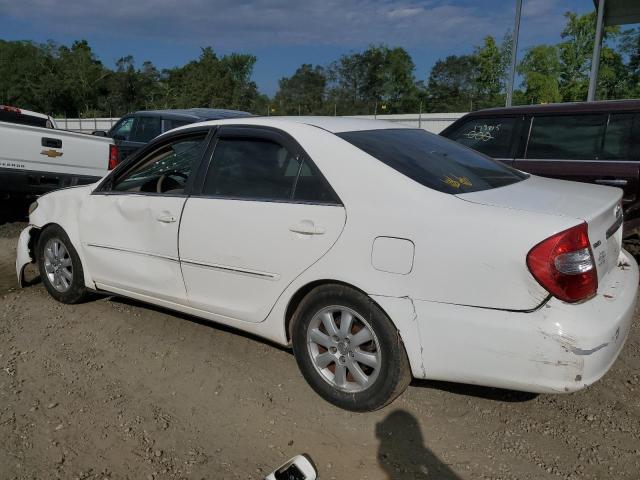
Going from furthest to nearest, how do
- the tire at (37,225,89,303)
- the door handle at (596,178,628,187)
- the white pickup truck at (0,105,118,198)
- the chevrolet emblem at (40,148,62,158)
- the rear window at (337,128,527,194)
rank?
1. the chevrolet emblem at (40,148,62,158)
2. the white pickup truck at (0,105,118,198)
3. the door handle at (596,178,628,187)
4. the tire at (37,225,89,303)
5. the rear window at (337,128,527,194)

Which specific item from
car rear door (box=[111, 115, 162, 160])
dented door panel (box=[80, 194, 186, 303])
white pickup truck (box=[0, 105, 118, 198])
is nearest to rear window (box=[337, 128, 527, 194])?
dented door panel (box=[80, 194, 186, 303])

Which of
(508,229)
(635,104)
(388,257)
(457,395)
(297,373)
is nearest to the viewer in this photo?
(508,229)

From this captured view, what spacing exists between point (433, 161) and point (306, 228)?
846 mm

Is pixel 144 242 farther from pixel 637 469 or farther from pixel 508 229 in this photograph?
pixel 637 469

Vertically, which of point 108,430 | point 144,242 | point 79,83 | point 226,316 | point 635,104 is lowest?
point 108,430

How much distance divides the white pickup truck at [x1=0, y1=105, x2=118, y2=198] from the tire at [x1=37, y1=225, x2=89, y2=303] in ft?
9.84

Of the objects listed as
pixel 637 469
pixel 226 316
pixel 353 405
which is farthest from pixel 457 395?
pixel 226 316

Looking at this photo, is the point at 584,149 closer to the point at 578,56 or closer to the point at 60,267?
the point at 60,267

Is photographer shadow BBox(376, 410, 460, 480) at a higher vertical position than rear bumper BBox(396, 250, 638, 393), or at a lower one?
lower

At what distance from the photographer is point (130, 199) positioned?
395 cm

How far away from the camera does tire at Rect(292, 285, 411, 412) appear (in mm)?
2807

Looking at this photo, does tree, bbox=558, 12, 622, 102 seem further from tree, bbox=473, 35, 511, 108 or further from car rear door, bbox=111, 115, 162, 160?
car rear door, bbox=111, 115, 162, 160

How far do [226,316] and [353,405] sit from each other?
99 cm

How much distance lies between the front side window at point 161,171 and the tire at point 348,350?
60.4 inches
